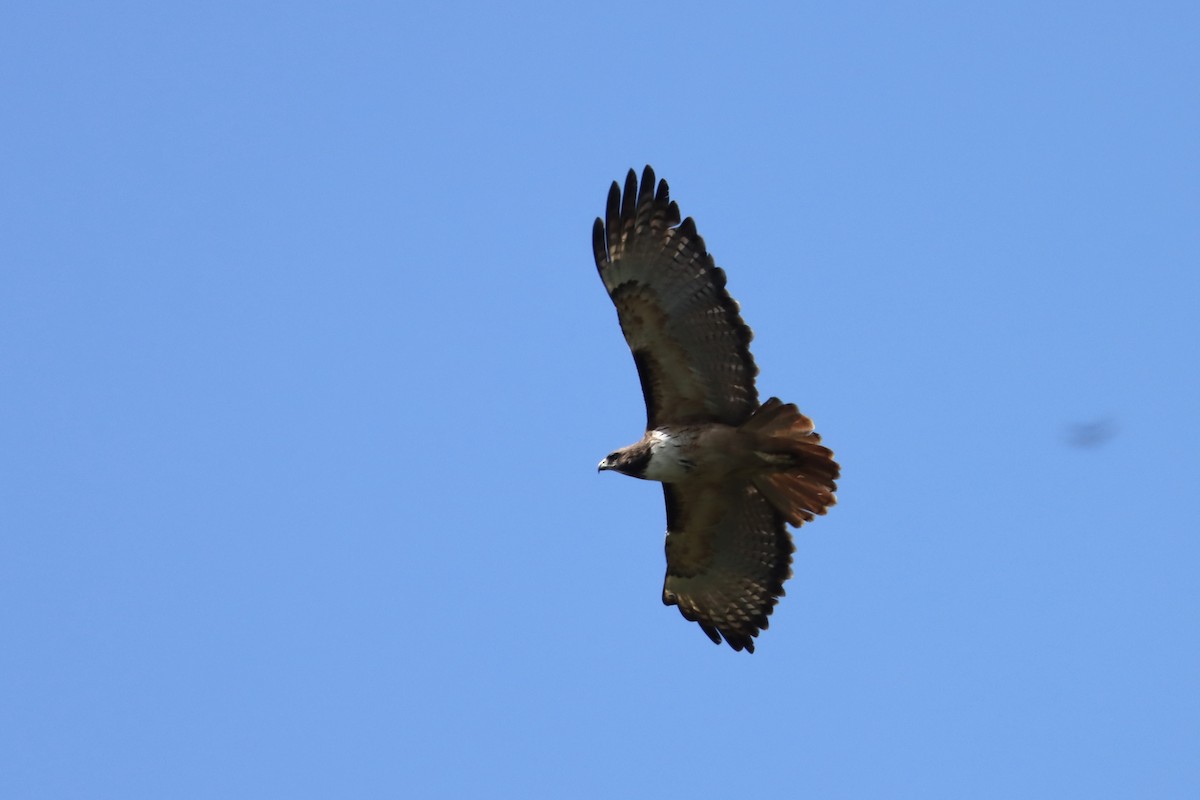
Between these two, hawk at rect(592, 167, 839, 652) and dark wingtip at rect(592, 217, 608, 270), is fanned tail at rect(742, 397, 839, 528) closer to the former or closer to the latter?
hawk at rect(592, 167, 839, 652)

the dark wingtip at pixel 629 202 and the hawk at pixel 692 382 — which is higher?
the dark wingtip at pixel 629 202

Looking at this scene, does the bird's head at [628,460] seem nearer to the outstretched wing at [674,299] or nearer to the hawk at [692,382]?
the hawk at [692,382]

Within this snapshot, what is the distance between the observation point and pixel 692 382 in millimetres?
11922

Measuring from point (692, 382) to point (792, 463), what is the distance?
0.94 meters

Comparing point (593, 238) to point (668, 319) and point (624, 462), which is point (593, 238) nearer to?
point (668, 319)

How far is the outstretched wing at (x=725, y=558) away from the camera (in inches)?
495

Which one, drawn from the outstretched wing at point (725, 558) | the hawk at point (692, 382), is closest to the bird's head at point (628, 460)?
the hawk at point (692, 382)

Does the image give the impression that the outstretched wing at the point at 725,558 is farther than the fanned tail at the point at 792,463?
Yes

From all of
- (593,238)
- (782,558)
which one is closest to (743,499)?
(782,558)

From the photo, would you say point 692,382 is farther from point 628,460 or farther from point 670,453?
point 628,460

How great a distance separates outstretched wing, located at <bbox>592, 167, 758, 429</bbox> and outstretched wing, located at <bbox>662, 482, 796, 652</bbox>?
2.91 ft

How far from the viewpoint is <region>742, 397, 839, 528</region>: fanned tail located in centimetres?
1173

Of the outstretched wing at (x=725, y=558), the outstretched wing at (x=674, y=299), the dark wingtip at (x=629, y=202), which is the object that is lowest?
the outstretched wing at (x=725, y=558)

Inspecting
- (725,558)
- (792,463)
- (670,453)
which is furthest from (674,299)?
(725,558)
